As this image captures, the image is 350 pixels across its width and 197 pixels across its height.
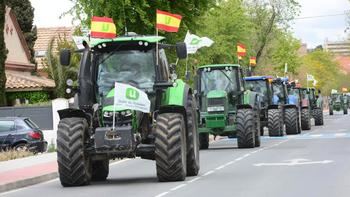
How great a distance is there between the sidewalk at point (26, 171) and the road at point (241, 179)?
30 centimetres

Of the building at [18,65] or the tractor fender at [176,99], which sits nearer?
the tractor fender at [176,99]

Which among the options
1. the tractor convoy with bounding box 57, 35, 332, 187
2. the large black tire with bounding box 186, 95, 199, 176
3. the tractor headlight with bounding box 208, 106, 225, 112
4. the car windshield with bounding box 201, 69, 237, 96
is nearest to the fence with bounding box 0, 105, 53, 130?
the car windshield with bounding box 201, 69, 237, 96

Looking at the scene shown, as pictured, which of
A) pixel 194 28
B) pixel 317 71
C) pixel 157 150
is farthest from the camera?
pixel 317 71

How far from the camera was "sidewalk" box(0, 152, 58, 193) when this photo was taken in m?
17.7

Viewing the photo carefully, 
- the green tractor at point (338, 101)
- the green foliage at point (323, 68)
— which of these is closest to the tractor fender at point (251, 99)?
the green tractor at point (338, 101)

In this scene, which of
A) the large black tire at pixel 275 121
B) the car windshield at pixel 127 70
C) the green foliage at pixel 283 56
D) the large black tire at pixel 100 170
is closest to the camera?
the car windshield at pixel 127 70

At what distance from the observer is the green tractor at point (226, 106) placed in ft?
91.2

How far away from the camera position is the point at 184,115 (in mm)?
16953

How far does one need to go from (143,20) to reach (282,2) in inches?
1791

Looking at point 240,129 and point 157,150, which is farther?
point 240,129

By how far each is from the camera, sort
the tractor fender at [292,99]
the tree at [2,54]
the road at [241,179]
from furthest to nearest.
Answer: the tractor fender at [292,99]
the tree at [2,54]
the road at [241,179]

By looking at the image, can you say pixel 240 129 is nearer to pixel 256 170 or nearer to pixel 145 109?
pixel 256 170

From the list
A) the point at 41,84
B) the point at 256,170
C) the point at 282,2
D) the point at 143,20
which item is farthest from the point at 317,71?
the point at 256,170

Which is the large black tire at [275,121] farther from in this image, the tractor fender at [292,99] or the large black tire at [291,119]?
the tractor fender at [292,99]
